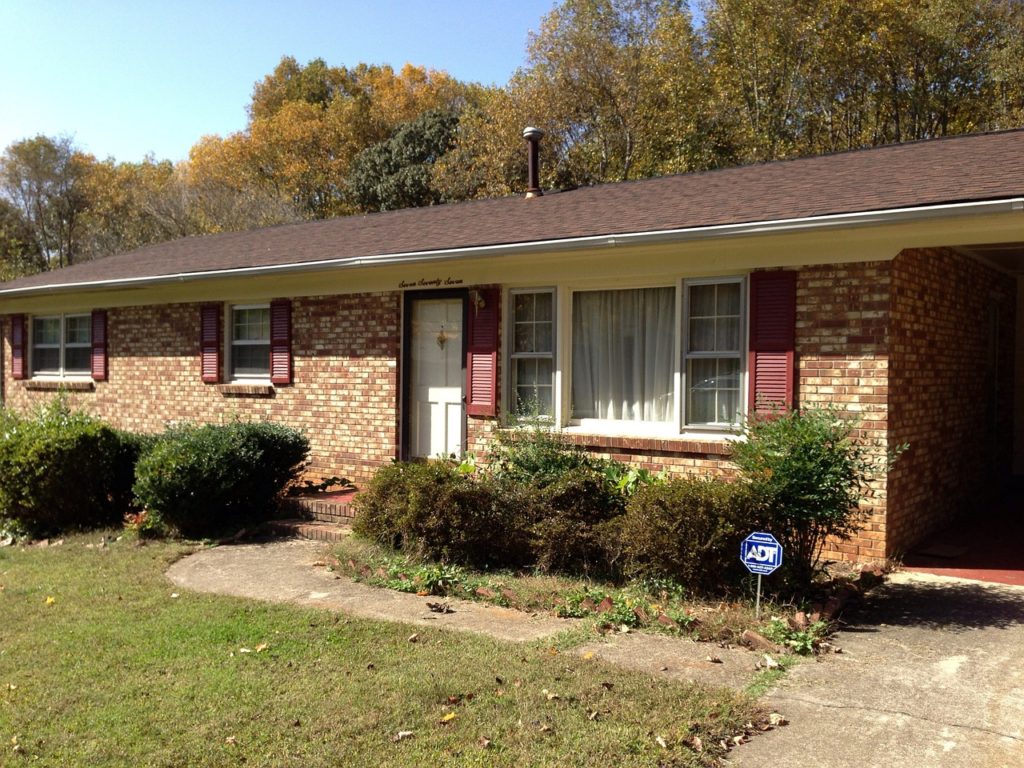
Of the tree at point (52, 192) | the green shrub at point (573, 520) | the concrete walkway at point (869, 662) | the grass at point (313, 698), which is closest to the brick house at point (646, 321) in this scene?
the concrete walkway at point (869, 662)

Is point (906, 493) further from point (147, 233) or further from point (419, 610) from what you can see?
point (147, 233)

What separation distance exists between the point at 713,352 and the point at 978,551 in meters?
2.97

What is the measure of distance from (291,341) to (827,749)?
29.7 feet

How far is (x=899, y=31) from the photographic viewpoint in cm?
2322

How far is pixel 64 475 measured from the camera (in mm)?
9070

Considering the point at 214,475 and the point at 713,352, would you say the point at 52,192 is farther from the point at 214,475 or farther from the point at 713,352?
the point at 713,352

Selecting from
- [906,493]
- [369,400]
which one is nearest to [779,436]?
[906,493]

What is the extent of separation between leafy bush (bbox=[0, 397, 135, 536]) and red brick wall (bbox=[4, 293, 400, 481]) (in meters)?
1.82

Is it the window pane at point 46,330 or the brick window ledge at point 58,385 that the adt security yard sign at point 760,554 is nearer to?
the brick window ledge at point 58,385

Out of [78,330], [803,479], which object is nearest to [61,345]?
[78,330]

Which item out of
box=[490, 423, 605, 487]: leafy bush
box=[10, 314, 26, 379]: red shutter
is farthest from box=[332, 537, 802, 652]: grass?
box=[10, 314, 26, 379]: red shutter

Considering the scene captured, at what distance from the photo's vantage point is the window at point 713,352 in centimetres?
817

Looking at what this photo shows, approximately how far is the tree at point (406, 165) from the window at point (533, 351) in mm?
23902

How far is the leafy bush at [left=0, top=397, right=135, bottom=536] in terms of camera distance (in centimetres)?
907
